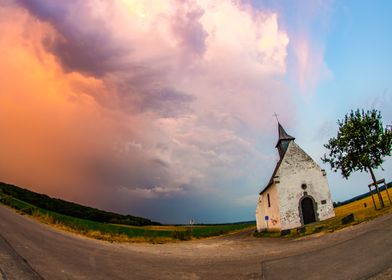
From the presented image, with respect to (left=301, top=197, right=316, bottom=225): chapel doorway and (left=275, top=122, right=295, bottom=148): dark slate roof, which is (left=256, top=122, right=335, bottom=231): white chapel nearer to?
(left=301, top=197, right=316, bottom=225): chapel doorway

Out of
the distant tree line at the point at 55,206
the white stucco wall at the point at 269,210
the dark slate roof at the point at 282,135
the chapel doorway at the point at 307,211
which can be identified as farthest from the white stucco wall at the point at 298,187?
the distant tree line at the point at 55,206

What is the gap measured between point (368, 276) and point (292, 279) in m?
2.01

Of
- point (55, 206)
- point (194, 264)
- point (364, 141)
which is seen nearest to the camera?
point (194, 264)

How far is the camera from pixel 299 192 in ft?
98.2

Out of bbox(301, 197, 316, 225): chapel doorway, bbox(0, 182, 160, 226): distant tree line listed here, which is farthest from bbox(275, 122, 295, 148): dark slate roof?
bbox(0, 182, 160, 226): distant tree line

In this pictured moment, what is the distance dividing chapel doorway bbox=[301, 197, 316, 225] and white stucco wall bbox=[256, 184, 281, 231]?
2519 mm

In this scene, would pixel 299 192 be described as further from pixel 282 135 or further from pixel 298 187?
pixel 282 135

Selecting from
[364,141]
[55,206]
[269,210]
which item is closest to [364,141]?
[364,141]

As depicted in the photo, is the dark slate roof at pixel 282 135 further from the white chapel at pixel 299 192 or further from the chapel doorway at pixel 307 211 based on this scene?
the chapel doorway at pixel 307 211

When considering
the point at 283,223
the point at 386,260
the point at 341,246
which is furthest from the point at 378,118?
the point at 386,260

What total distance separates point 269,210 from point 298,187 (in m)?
5.95

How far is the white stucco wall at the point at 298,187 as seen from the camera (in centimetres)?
2922

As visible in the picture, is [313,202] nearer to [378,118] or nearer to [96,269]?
[378,118]

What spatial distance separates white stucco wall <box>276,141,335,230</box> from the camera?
29.2 m
